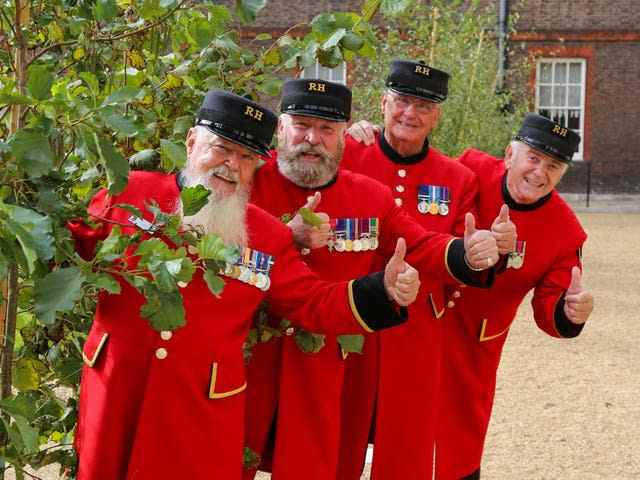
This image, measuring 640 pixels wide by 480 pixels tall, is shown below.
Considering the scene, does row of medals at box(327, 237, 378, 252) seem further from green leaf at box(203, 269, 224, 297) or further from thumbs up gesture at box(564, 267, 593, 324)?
green leaf at box(203, 269, 224, 297)

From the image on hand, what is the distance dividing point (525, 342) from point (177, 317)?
299 inches

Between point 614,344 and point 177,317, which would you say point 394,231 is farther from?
point 614,344

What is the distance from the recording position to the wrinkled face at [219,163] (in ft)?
11.1

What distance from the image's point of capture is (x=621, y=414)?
772 centimetres

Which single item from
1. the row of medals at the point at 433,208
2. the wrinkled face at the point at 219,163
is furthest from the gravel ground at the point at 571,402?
the wrinkled face at the point at 219,163

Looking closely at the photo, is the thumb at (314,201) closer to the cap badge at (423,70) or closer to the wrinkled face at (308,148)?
the wrinkled face at (308,148)

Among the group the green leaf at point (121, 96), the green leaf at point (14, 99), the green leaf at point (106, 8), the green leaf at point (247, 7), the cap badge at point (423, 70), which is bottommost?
the green leaf at point (14, 99)

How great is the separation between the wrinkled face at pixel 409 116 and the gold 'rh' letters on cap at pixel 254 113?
4.42ft

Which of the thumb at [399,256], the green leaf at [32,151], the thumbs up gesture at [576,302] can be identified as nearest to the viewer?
the green leaf at [32,151]

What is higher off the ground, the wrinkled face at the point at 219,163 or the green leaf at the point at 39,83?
the green leaf at the point at 39,83

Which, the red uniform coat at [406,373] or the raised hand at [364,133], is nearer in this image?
the red uniform coat at [406,373]

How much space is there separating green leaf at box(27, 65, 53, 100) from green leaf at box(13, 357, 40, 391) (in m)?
1.37

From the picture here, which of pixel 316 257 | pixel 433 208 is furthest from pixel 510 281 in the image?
pixel 316 257

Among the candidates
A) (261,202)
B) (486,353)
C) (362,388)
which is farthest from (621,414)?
(261,202)
